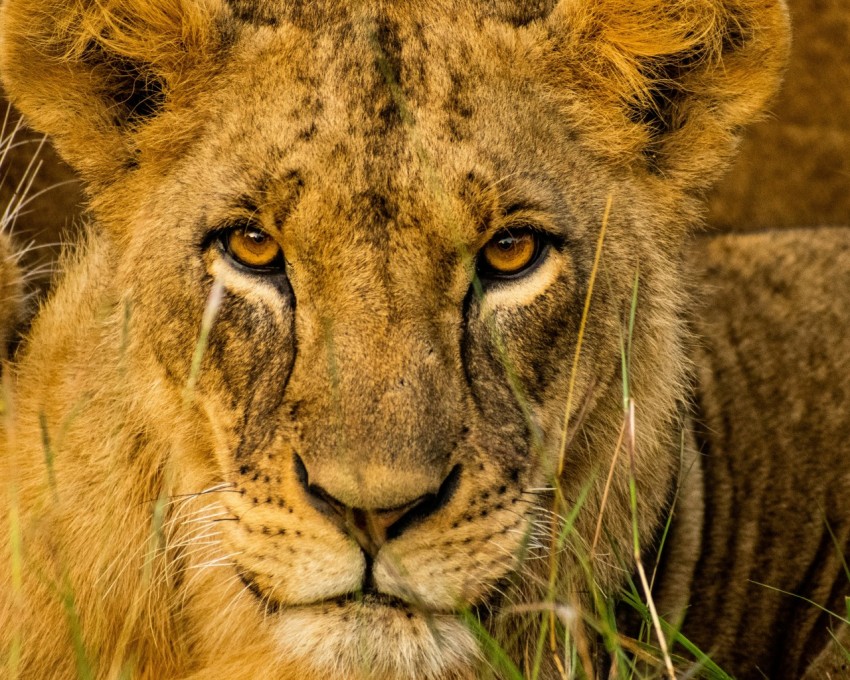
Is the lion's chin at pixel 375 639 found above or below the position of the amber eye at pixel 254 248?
below

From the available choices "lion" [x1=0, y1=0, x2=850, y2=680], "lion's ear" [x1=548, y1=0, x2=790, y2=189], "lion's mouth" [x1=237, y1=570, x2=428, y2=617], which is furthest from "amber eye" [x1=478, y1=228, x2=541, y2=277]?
"lion's mouth" [x1=237, y1=570, x2=428, y2=617]

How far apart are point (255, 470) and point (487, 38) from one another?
106cm

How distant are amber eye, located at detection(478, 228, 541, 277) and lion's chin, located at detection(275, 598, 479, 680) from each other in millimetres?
699

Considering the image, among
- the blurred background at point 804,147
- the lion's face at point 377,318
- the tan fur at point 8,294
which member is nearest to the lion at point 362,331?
the lion's face at point 377,318

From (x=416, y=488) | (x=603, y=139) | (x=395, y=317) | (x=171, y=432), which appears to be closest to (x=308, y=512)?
(x=416, y=488)

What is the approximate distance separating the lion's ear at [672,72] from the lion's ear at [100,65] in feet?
2.66

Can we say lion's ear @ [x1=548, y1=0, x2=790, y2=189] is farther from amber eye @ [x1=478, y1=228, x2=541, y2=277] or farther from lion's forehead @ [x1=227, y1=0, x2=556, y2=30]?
amber eye @ [x1=478, y1=228, x2=541, y2=277]

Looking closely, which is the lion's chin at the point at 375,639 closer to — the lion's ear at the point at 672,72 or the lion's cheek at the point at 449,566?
the lion's cheek at the point at 449,566

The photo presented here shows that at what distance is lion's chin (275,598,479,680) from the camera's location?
7.33ft

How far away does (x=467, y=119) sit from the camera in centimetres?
251

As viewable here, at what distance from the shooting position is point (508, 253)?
2492mm

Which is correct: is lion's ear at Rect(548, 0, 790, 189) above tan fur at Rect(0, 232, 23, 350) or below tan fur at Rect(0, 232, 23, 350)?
above

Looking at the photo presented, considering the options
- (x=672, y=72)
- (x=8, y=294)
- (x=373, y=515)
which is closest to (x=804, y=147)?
(x=672, y=72)

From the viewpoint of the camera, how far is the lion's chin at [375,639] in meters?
2.23
